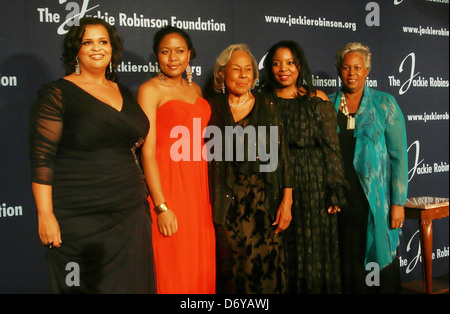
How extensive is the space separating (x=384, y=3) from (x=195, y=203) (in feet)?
10.1

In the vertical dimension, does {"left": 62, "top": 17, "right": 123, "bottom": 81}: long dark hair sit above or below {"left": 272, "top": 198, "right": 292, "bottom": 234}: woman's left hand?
above

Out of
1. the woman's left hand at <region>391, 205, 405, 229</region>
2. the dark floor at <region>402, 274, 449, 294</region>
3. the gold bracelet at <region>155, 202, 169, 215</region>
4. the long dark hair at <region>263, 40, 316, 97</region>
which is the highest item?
the long dark hair at <region>263, 40, 316, 97</region>

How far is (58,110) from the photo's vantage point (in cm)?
235

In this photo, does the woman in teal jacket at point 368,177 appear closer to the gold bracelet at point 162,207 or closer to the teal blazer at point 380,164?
the teal blazer at point 380,164

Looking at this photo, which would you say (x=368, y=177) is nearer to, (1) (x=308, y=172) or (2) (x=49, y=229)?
(1) (x=308, y=172)

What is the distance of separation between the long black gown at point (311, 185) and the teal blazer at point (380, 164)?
342 millimetres

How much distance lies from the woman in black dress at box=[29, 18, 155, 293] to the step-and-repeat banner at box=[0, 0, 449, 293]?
2.20 ft

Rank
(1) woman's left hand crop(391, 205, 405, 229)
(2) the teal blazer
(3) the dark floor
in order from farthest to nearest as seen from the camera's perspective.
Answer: (3) the dark floor < (1) woman's left hand crop(391, 205, 405, 229) < (2) the teal blazer

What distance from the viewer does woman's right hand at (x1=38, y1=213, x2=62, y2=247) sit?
2.35m

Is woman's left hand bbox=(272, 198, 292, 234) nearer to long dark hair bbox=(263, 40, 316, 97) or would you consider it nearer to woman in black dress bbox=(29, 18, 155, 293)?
long dark hair bbox=(263, 40, 316, 97)

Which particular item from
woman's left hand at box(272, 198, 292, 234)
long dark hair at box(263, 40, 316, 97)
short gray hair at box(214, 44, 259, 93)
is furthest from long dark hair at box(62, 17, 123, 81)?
woman's left hand at box(272, 198, 292, 234)

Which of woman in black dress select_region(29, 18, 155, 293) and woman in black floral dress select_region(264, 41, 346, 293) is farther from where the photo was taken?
woman in black floral dress select_region(264, 41, 346, 293)

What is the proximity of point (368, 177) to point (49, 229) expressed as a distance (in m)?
2.12

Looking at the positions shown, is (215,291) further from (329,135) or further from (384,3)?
(384,3)
